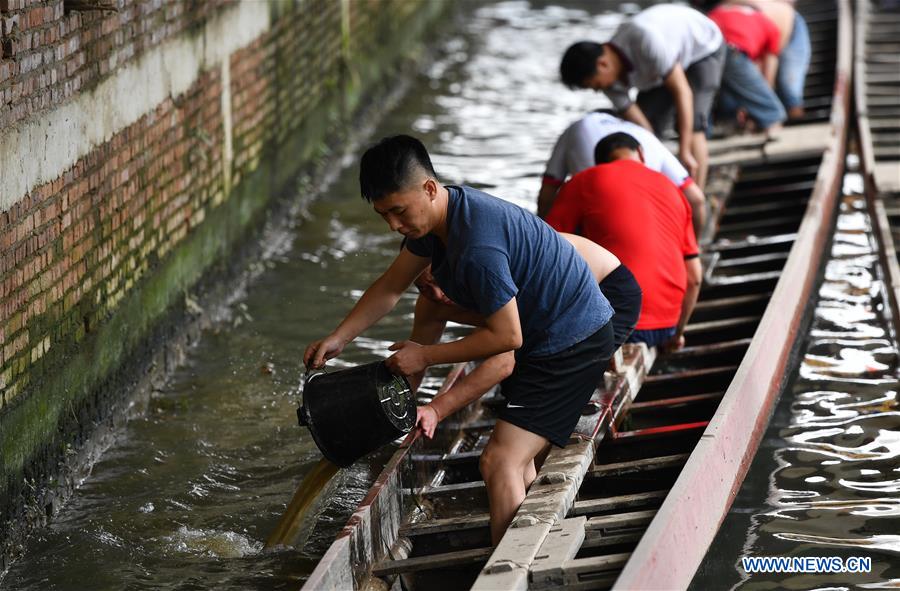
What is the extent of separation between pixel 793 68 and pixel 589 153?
4.90 metres

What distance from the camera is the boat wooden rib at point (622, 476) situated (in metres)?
4.46

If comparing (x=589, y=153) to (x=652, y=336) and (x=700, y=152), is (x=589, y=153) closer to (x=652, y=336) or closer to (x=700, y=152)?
(x=652, y=336)

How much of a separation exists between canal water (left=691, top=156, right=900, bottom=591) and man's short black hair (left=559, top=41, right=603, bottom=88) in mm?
2046

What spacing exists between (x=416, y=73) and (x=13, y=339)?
10.2 metres

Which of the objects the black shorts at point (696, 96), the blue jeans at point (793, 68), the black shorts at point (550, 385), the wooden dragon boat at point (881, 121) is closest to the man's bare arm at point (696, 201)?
the wooden dragon boat at point (881, 121)

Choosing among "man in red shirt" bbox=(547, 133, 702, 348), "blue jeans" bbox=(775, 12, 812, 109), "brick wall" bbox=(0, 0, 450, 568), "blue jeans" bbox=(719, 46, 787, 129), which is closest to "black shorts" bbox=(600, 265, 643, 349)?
"man in red shirt" bbox=(547, 133, 702, 348)

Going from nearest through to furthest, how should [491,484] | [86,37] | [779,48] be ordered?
1. [491,484]
2. [86,37]
3. [779,48]

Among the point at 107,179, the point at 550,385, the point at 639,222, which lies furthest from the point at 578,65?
the point at 550,385

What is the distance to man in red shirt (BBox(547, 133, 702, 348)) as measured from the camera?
6.10 m

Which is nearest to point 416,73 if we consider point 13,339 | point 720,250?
point 720,250

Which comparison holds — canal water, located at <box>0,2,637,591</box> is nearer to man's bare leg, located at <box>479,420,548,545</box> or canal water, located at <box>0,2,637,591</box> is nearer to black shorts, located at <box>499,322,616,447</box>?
man's bare leg, located at <box>479,420,548,545</box>

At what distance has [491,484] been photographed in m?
4.86

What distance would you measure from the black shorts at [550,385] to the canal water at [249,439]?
3.78 feet

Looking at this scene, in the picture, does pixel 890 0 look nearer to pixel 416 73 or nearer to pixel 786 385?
pixel 416 73
